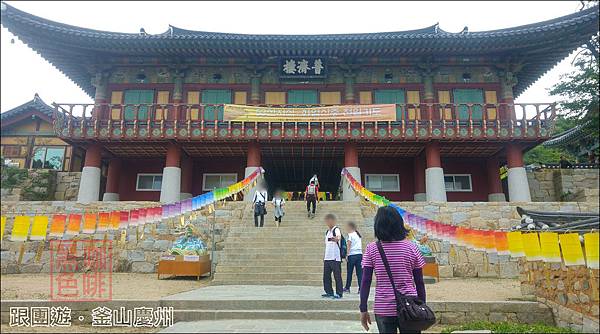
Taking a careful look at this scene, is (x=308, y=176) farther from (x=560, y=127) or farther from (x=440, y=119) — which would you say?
(x=560, y=127)

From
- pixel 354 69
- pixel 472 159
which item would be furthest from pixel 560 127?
pixel 354 69

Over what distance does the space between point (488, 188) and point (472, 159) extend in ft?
6.13

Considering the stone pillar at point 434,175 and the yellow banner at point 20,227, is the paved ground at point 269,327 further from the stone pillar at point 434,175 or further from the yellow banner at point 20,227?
the stone pillar at point 434,175

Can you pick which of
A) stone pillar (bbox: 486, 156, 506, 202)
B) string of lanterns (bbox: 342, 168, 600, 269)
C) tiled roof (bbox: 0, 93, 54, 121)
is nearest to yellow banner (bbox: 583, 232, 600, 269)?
string of lanterns (bbox: 342, 168, 600, 269)

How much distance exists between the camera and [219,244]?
12.3m

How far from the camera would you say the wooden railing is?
18750 millimetres

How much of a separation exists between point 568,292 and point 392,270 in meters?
4.17

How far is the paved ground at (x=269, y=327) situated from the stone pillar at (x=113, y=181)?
17.3 m

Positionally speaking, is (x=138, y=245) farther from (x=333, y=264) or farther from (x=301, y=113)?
(x=301, y=113)

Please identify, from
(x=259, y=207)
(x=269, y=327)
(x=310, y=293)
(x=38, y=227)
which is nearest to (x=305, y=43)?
(x=259, y=207)

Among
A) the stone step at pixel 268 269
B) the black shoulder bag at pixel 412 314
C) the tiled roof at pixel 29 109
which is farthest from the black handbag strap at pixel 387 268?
the tiled roof at pixel 29 109

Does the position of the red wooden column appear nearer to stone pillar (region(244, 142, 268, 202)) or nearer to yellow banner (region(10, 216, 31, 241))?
stone pillar (region(244, 142, 268, 202))

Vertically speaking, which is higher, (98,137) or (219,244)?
(98,137)

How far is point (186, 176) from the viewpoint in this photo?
21.3 meters
